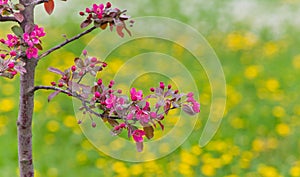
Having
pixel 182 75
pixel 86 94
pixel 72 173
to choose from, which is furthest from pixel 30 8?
pixel 182 75

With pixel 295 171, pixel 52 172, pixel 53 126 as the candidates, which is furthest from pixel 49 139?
pixel 295 171

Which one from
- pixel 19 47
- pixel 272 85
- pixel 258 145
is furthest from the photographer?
pixel 272 85

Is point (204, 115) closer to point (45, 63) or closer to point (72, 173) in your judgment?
point (72, 173)

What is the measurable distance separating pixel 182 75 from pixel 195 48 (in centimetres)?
43

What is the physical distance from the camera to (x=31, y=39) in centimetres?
167

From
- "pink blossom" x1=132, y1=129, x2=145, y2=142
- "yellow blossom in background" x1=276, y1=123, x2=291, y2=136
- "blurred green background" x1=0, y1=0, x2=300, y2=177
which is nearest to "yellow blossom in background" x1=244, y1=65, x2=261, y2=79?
"blurred green background" x1=0, y1=0, x2=300, y2=177

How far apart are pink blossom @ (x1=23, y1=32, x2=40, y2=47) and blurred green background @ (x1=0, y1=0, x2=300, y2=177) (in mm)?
1548

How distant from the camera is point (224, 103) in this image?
151 inches

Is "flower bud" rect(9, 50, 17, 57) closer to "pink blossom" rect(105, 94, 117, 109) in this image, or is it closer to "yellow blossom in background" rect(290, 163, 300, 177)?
"pink blossom" rect(105, 94, 117, 109)

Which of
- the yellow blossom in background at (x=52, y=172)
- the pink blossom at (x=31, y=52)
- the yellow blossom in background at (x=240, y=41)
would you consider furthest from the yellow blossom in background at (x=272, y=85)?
the pink blossom at (x=31, y=52)

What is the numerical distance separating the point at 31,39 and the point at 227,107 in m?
2.28

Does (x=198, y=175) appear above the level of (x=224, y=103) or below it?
below

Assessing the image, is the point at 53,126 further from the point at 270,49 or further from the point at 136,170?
the point at 270,49

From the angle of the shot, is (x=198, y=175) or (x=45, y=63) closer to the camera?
(x=198, y=175)
